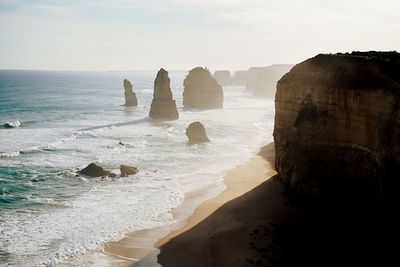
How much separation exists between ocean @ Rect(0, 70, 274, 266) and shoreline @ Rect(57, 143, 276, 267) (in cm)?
90

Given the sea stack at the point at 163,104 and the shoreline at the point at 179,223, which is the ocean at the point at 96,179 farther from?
the sea stack at the point at 163,104

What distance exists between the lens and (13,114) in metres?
99.2

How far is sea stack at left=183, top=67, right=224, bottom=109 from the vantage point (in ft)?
387

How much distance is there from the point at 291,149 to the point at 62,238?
61.6 feet

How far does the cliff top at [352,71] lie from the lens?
88.5 feet

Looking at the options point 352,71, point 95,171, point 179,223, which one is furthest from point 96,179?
point 352,71

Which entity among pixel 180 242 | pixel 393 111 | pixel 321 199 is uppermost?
pixel 393 111

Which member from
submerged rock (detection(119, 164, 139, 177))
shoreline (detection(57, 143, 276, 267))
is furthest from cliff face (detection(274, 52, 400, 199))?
submerged rock (detection(119, 164, 139, 177))

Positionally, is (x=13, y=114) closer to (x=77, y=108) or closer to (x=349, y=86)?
(x=77, y=108)

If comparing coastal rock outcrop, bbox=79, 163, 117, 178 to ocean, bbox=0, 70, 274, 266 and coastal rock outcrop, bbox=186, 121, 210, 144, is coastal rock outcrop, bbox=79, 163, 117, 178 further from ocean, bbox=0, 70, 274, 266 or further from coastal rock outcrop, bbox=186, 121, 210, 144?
coastal rock outcrop, bbox=186, 121, 210, 144

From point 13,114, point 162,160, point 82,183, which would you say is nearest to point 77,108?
point 13,114

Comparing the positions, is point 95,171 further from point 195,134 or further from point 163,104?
point 163,104

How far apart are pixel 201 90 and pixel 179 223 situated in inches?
3480

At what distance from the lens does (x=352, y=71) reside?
29453mm
